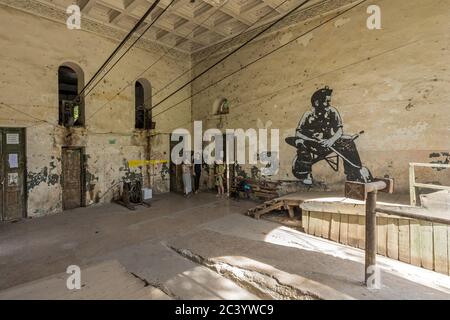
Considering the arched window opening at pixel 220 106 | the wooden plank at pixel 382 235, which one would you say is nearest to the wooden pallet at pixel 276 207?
the wooden plank at pixel 382 235

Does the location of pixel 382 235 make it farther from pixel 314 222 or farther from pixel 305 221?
pixel 305 221

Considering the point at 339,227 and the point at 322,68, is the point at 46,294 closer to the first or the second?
the point at 339,227

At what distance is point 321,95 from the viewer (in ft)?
21.6

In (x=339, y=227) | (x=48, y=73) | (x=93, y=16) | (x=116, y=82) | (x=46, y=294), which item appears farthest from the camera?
(x=116, y=82)

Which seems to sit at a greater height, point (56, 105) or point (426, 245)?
point (56, 105)

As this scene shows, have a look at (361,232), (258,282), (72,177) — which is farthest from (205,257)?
(72,177)

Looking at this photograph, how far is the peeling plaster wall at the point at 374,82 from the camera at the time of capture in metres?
5.12

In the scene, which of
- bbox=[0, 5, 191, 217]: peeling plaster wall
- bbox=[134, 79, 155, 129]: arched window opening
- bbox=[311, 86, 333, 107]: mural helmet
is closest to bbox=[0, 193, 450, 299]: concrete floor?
bbox=[0, 5, 191, 217]: peeling plaster wall

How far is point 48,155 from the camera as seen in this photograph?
21.4 ft

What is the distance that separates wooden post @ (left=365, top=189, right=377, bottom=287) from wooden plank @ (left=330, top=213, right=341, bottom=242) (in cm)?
187

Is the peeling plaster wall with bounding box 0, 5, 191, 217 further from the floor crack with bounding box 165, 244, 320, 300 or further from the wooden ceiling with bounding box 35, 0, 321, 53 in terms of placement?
the floor crack with bounding box 165, 244, 320, 300

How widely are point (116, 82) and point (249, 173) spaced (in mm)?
5220

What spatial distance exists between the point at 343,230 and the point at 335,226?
0.16 meters

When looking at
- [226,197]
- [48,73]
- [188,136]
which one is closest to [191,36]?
[188,136]
